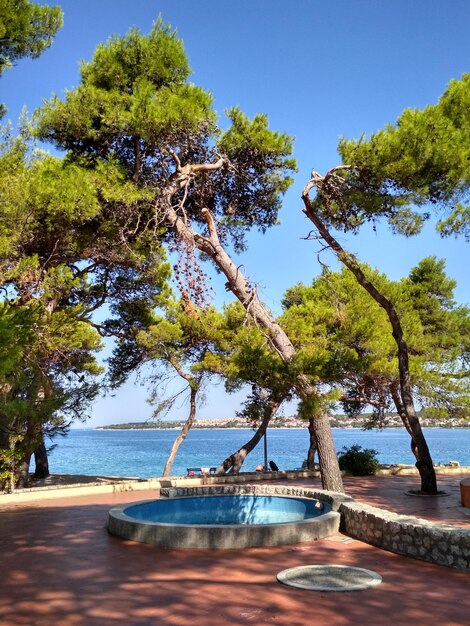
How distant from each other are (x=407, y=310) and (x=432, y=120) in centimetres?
902

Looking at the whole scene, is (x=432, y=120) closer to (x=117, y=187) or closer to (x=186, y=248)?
(x=186, y=248)

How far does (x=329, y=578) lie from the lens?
5035mm

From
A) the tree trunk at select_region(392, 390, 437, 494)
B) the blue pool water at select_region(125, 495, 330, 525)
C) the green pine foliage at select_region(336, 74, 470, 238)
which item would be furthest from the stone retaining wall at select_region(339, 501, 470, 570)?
the green pine foliage at select_region(336, 74, 470, 238)

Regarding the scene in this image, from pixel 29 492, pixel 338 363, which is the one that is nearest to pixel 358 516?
pixel 338 363

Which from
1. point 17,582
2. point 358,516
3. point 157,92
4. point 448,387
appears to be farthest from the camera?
point 448,387

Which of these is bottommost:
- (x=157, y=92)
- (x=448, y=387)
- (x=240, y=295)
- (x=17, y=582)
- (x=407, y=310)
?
(x=17, y=582)

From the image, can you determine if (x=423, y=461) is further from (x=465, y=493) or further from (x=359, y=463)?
(x=359, y=463)

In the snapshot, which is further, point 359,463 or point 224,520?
point 359,463

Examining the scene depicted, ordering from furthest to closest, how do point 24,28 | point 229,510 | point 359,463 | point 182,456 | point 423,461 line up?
point 182,456
point 359,463
point 423,461
point 229,510
point 24,28

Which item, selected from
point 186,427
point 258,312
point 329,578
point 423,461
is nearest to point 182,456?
point 186,427

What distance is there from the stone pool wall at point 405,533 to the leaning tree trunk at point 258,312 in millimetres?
488

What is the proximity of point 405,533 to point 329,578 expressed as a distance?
4.79 feet

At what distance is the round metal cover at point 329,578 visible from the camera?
4742 millimetres

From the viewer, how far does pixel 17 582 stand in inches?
194
